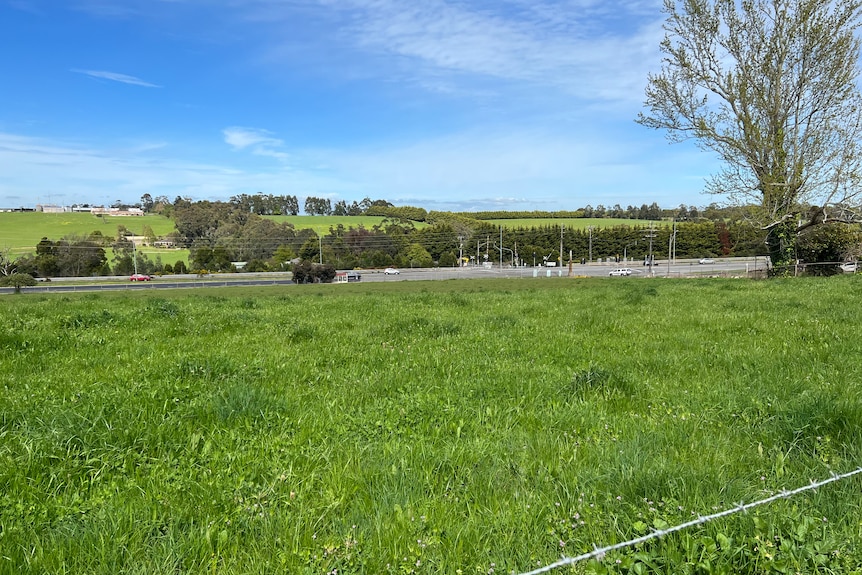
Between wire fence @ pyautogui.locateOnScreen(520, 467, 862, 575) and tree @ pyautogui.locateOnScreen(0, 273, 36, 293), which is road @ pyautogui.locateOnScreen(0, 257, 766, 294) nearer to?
tree @ pyautogui.locateOnScreen(0, 273, 36, 293)

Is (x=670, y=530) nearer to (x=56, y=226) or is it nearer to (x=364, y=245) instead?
(x=364, y=245)

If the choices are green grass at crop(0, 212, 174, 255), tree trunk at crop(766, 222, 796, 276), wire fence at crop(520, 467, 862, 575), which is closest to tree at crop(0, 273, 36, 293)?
green grass at crop(0, 212, 174, 255)

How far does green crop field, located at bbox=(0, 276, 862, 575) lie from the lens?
2434 mm

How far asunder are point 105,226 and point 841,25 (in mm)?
195719

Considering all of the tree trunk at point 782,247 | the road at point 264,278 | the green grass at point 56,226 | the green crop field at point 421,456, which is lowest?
the road at point 264,278

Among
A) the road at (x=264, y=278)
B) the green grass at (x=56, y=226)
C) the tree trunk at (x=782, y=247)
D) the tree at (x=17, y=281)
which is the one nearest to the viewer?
the tree trunk at (x=782, y=247)

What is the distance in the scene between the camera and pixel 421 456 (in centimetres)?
353

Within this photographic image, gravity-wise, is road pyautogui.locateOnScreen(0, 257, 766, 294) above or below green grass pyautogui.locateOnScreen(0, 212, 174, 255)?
below

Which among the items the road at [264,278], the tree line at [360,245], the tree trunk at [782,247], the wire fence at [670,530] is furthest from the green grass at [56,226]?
the wire fence at [670,530]

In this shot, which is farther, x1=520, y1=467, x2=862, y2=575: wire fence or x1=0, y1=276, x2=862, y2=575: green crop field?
x1=0, y1=276, x2=862, y2=575: green crop field

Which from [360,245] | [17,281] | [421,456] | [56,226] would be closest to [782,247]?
[421,456]

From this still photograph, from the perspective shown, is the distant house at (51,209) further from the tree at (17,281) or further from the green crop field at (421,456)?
the green crop field at (421,456)

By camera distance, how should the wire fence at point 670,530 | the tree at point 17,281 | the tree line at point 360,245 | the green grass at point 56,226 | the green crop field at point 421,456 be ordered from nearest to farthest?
the wire fence at point 670,530 → the green crop field at point 421,456 → the tree at point 17,281 → the tree line at point 360,245 → the green grass at point 56,226

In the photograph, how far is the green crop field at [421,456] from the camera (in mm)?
2434
